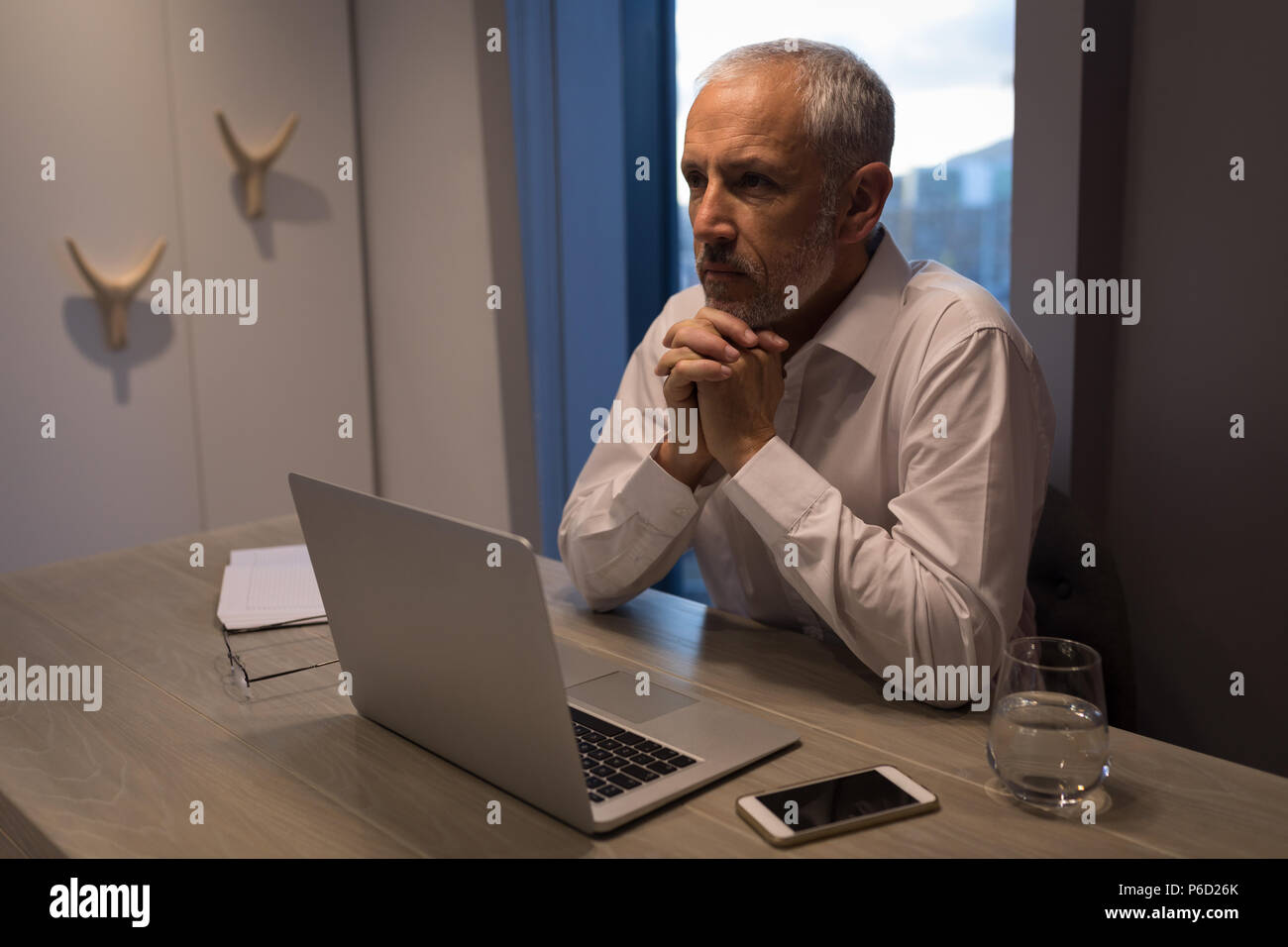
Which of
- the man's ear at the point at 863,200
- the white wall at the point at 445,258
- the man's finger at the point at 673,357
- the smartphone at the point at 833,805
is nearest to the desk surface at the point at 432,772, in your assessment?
the smartphone at the point at 833,805

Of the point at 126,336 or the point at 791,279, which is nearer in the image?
the point at 791,279

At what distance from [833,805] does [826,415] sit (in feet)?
2.26

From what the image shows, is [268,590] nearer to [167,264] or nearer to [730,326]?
[730,326]

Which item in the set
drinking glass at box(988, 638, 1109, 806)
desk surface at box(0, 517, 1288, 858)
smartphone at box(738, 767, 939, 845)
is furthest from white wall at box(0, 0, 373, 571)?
drinking glass at box(988, 638, 1109, 806)

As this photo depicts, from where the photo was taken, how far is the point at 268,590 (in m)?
1.56

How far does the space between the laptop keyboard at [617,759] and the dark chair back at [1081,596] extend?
0.74m

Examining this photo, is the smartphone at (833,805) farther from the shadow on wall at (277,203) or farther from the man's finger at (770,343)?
the shadow on wall at (277,203)

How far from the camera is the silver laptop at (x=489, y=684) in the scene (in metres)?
0.85

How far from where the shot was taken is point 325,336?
3.47 meters

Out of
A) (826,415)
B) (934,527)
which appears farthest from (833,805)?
(826,415)

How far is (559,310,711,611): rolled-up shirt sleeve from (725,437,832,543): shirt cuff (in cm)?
16
